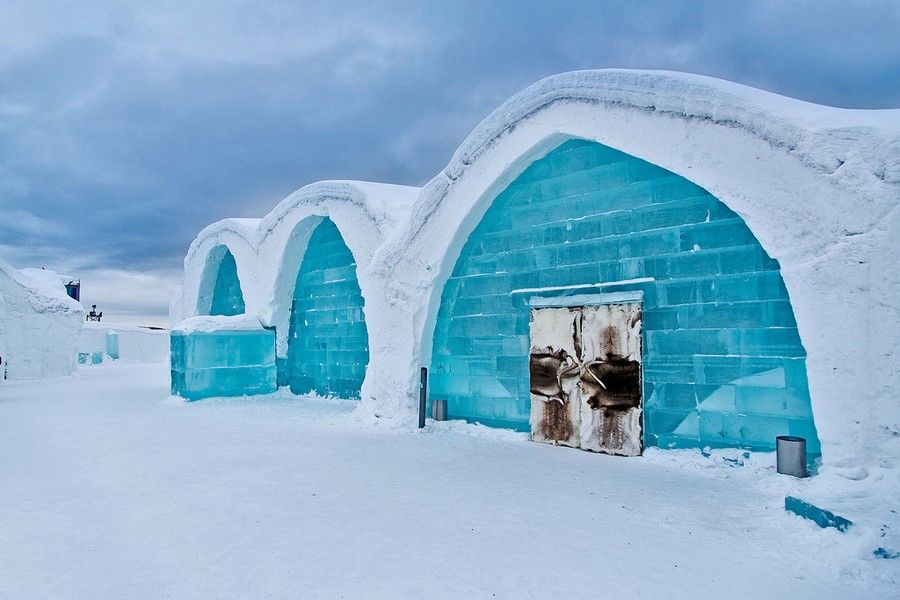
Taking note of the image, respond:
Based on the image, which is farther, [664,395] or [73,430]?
[73,430]

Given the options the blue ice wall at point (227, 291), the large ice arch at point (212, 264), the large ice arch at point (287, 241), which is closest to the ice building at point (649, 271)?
the large ice arch at point (287, 241)

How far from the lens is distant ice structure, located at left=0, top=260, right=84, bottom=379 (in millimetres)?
16203

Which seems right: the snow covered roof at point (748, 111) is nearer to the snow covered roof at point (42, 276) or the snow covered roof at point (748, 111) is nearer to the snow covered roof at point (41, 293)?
the snow covered roof at point (41, 293)

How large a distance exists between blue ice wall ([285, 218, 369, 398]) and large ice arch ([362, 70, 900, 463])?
4.19m

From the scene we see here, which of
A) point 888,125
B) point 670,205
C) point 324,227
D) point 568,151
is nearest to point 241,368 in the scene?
point 324,227

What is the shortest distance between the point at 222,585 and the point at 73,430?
6212mm

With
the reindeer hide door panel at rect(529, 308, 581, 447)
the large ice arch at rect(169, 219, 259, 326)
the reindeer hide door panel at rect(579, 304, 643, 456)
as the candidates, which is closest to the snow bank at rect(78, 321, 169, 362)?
the large ice arch at rect(169, 219, 259, 326)

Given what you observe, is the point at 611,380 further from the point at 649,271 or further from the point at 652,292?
the point at 649,271

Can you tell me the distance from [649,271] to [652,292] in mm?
230

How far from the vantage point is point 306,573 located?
300 cm

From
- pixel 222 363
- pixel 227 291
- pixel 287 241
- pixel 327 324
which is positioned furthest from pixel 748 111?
pixel 227 291

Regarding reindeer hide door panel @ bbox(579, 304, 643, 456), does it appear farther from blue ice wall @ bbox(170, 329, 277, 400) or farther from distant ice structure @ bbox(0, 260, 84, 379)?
distant ice structure @ bbox(0, 260, 84, 379)

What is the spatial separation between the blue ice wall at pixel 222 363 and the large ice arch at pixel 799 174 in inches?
257

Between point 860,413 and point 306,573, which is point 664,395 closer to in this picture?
point 860,413
